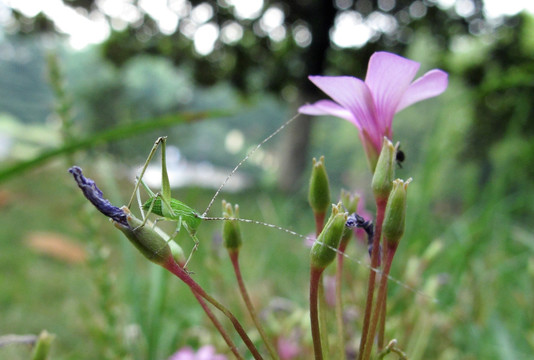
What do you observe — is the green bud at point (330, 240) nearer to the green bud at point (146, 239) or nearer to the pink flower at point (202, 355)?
the green bud at point (146, 239)

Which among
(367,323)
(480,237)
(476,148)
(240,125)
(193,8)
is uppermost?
(240,125)

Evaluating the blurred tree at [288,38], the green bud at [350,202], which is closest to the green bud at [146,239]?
the green bud at [350,202]

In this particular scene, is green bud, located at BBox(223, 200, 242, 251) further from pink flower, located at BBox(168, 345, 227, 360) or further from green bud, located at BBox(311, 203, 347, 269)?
pink flower, located at BBox(168, 345, 227, 360)

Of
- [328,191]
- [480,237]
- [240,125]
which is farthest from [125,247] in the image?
[240,125]

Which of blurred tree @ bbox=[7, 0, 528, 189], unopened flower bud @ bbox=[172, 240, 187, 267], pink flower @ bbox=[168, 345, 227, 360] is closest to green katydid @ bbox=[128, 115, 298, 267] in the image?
unopened flower bud @ bbox=[172, 240, 187, 267]

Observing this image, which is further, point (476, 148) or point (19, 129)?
point (19, 129)

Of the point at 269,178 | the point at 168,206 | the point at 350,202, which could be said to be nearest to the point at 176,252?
the point at 168,206

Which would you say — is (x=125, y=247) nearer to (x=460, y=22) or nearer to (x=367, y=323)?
(x=367, y=323)
